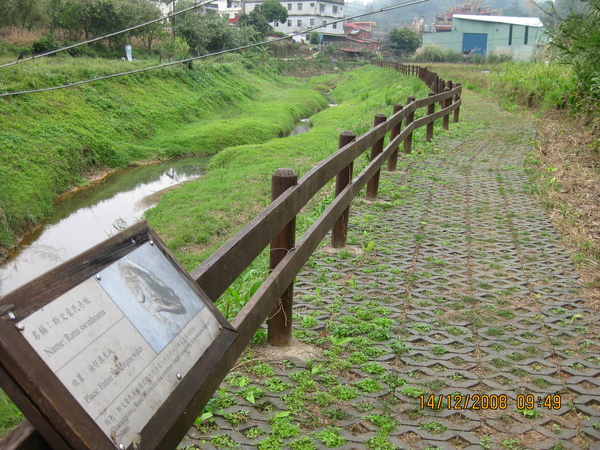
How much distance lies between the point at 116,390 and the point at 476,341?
3.09 meters

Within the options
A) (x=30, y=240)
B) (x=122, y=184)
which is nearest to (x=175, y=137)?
(x=122, y=184)

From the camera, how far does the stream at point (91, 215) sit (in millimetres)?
11297

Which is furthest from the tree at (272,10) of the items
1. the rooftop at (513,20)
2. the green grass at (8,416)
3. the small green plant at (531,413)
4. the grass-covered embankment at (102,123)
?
the small green plant at (531,413)

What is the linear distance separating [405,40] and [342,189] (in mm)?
82747

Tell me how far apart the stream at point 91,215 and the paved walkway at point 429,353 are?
239 inches

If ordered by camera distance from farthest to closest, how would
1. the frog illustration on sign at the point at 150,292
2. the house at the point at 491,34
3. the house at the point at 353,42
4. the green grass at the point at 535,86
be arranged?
the house at the point at 353,42
the house at the point at 491,34
the green grass at the point at 535,86
the frog illustration on sign at the point at 150,292

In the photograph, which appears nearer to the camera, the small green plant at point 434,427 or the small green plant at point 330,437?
the small green plant at point 330,437

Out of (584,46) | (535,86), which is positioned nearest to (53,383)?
(584,46)

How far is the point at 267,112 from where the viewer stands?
1085 inches

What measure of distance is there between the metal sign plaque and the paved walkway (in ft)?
3.79

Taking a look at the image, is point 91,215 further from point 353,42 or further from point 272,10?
point 353,42

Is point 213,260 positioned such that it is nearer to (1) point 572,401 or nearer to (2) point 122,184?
(1) point 572,401

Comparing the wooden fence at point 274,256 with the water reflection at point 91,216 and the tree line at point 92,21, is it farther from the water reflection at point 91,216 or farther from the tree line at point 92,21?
the tree line at point 92,21

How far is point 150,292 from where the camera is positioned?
1903 millimetres
